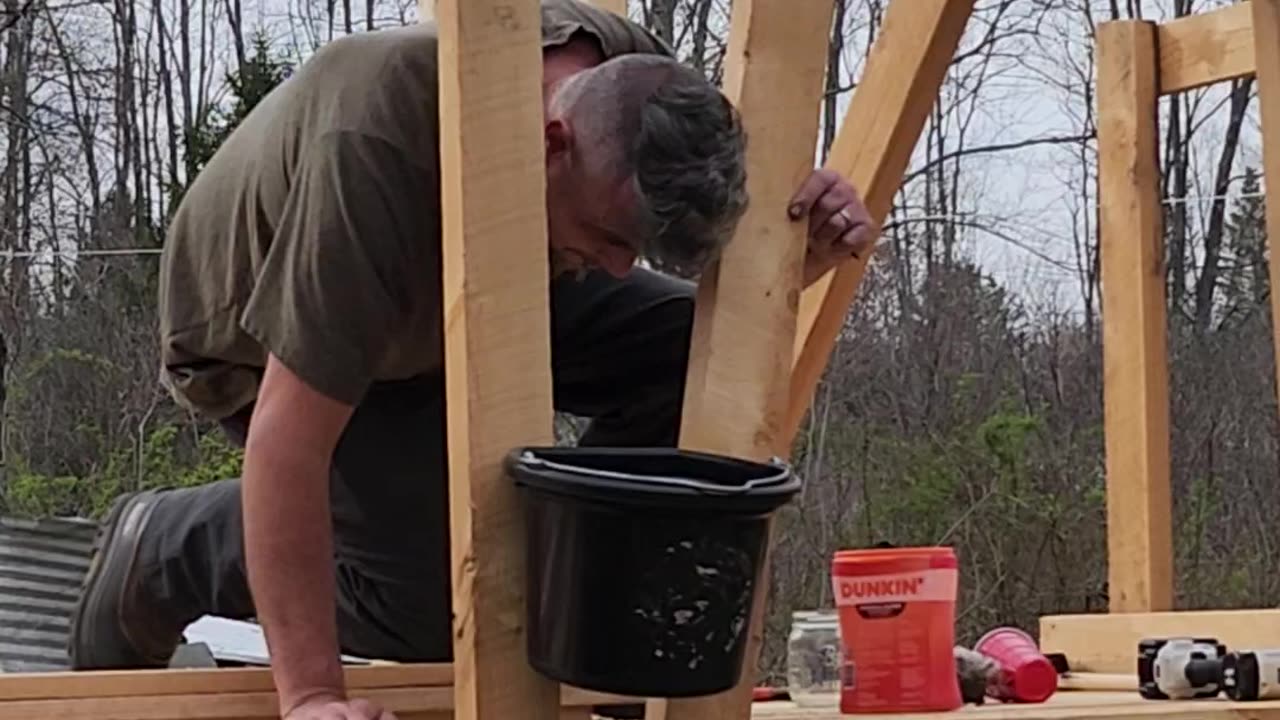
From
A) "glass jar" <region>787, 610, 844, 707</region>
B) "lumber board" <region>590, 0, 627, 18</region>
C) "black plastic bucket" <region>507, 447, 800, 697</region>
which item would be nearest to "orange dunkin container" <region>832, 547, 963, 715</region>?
"glass jar" <region>787, 610, 844, 707</region>

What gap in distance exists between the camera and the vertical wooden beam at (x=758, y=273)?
1.46 meters

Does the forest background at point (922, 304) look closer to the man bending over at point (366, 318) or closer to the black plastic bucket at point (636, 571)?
the man bending over at point (366, 318)

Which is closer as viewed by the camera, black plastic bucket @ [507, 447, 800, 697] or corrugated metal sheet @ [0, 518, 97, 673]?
black plastic bucket @ [507, 447, 800, 697]

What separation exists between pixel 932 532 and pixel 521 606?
4240mm

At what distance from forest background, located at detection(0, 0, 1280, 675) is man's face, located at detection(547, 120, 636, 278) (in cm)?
362

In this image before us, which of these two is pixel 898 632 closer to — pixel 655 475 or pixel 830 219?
pixel 830 219

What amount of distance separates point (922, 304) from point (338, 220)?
4317mm

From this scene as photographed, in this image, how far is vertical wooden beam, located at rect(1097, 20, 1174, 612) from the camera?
2980 mm

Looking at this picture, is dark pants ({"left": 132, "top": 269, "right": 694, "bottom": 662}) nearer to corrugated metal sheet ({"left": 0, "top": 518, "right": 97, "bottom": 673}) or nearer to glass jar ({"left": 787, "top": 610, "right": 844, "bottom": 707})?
corrugated metal sheet ({"left": 0, "top": 518, "right": 97, "bottom": 673})

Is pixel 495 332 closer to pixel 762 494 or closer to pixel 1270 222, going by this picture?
pixel 762 494

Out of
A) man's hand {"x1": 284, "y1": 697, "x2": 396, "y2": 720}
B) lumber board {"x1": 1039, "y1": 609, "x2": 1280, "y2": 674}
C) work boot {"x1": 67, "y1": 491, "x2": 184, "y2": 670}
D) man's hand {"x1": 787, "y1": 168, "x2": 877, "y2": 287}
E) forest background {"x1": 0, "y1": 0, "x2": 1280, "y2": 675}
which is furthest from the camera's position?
forest background {"x1": 0, "y1": 0, "x2": 1280, "y2": 675}

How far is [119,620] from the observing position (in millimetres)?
2090

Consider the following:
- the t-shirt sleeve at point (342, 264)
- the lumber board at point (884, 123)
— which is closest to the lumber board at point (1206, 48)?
the lumber board at point (884, 123)

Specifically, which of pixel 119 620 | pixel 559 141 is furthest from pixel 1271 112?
pixel 119 620
